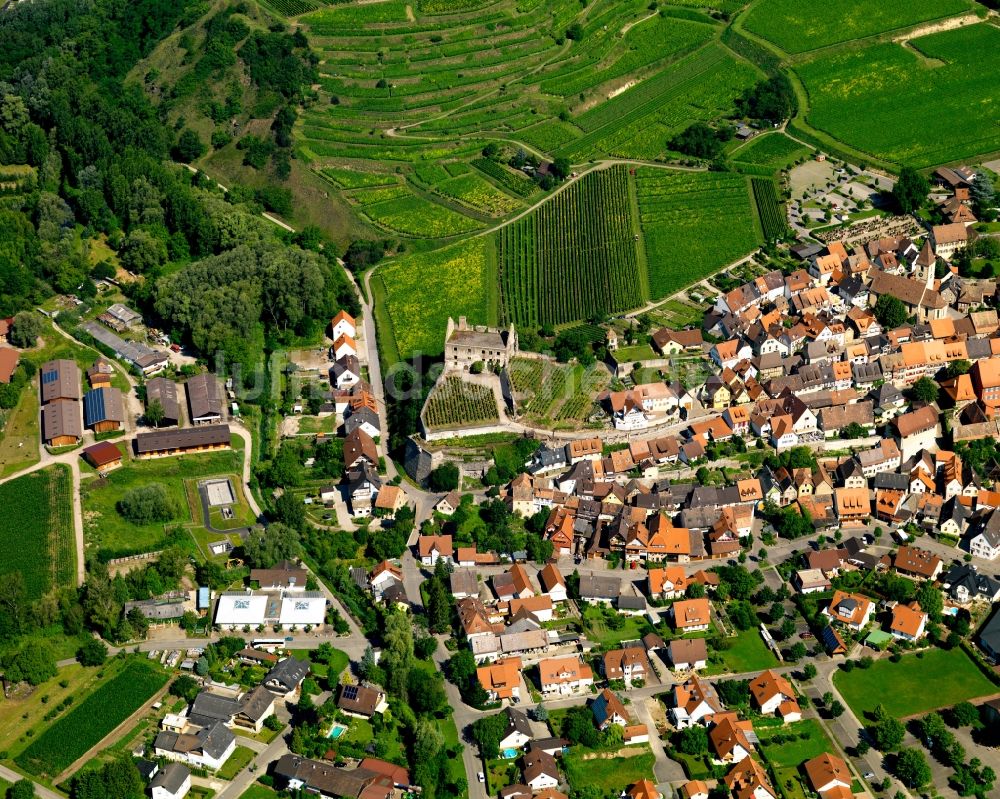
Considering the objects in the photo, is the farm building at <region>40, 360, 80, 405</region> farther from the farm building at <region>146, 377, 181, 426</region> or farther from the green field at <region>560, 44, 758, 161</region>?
the green field at <region>560, 44, 758, 161</region>

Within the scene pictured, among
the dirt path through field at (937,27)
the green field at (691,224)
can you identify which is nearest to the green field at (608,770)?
the green field at (691,224)

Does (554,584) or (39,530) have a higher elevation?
(39,530)

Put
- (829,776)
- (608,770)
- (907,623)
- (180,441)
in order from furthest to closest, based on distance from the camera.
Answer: (180,441) < (907,623) < (608,770) < (829,776)

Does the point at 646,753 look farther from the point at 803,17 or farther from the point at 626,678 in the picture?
the point at 803,17

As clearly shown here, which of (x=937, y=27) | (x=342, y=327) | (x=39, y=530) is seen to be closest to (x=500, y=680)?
(x=39, y=530)

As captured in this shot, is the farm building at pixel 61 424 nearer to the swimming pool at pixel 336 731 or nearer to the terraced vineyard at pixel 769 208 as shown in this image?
the swimming pool at pixel 336 731

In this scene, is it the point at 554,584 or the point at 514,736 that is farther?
the point at 554,584

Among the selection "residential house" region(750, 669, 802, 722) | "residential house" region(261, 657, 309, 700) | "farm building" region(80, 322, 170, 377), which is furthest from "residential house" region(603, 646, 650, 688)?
"farm building" region(80, 322, 170, 377)

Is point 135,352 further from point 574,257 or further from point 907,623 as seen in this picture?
point 907,623

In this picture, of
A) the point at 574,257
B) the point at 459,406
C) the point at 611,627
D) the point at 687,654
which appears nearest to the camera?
the point at 687,654
